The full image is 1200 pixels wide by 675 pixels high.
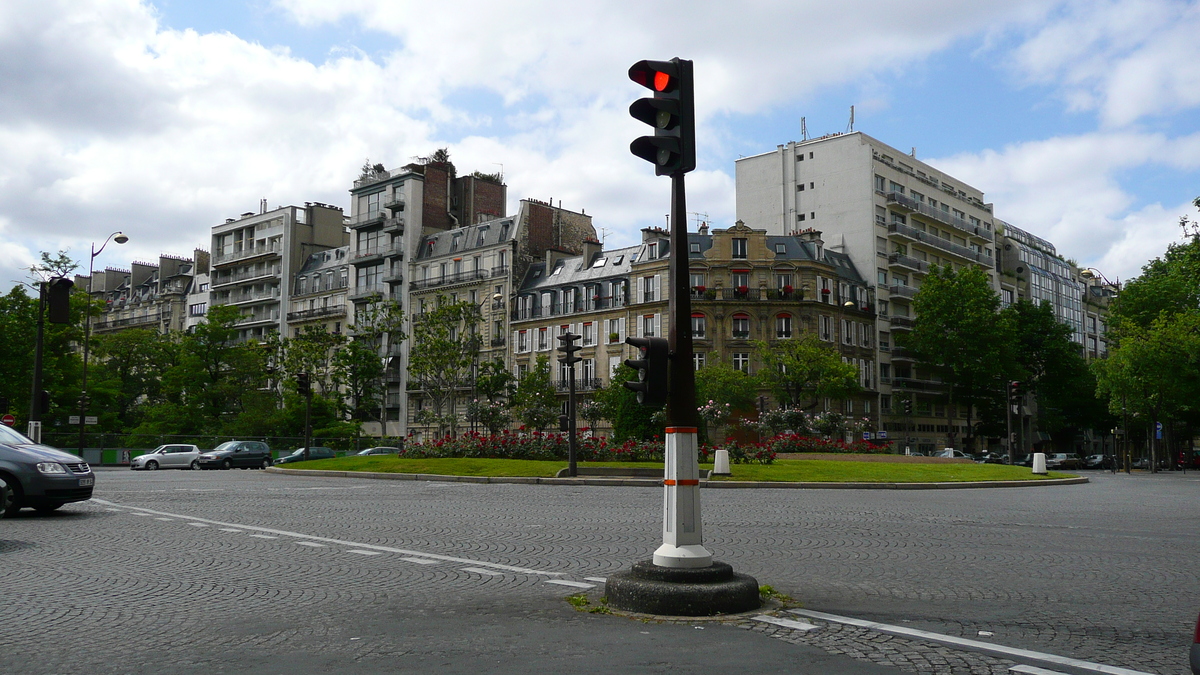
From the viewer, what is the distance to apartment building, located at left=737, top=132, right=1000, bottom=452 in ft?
243

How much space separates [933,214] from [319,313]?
170ft

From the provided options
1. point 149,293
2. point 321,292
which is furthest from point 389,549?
point 149,293

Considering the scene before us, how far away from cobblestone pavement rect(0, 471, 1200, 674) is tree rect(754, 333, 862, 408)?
41744 millimetres

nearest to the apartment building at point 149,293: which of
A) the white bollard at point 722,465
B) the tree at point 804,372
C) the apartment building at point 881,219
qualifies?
the apartment building at point 881,219

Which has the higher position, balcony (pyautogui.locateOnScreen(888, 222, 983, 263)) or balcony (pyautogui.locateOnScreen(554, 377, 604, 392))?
balcony (pyautogui.locateOnScreen(888, 222, 983, 263))

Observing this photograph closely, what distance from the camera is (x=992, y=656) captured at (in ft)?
19.1

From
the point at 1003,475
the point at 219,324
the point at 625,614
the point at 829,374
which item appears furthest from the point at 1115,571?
the point at 219,324

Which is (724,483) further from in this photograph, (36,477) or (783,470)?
(36,477)

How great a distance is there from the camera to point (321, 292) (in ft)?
296

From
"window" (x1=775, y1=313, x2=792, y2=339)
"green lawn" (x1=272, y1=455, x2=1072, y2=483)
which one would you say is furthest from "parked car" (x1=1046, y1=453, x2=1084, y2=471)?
"green lawn" (x1=272, y1=455, x2=1072, y2=483)

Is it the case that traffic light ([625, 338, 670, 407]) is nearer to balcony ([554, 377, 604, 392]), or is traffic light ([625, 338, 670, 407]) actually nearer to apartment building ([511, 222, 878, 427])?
apartment building ([511, 222, 878, 427])

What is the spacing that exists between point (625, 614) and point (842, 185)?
72.0 metres

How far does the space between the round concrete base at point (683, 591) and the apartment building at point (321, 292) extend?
271 ft

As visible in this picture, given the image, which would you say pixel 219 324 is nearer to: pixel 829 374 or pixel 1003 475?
pixel 829 374
